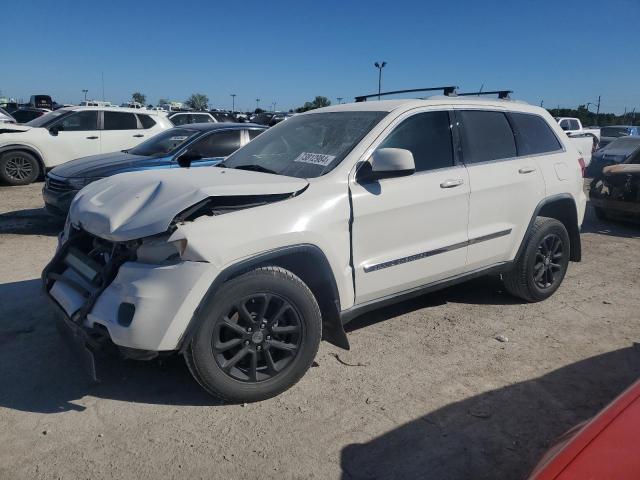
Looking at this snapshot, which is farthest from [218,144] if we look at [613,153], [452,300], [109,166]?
[613,153]

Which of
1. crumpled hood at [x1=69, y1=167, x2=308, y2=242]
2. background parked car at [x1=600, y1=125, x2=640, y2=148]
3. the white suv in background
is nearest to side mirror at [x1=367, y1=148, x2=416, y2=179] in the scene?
crumpled hood at [x1=69, y1=167, x2=308, y2=242]

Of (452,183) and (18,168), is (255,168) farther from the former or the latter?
(18,168)

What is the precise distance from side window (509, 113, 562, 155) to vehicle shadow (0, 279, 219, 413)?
3.35m

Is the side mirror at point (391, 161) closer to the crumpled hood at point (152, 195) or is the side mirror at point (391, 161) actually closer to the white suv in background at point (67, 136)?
the crumpled hood at point (152, 195)

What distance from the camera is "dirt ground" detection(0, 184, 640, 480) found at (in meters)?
2.60

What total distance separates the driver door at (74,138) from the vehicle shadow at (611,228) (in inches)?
381

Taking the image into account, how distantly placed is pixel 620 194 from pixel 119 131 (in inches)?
386

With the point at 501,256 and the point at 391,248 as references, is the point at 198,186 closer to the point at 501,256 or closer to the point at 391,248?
the point at 391,248

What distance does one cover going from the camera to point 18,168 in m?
10.7

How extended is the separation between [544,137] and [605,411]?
3518 millimetres

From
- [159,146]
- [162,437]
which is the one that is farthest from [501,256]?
[159,146]

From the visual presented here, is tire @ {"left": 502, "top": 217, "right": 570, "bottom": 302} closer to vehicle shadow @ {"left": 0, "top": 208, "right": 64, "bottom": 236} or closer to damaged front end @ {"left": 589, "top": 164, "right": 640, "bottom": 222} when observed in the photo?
damaged front end @ {"left": 589, "top": 164, "right": 640, "bottom": 222}

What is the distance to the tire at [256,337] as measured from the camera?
2.85 meters

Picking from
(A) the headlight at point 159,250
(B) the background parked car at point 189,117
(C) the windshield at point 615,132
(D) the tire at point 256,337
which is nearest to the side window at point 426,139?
(D) the tire at point 256,337
